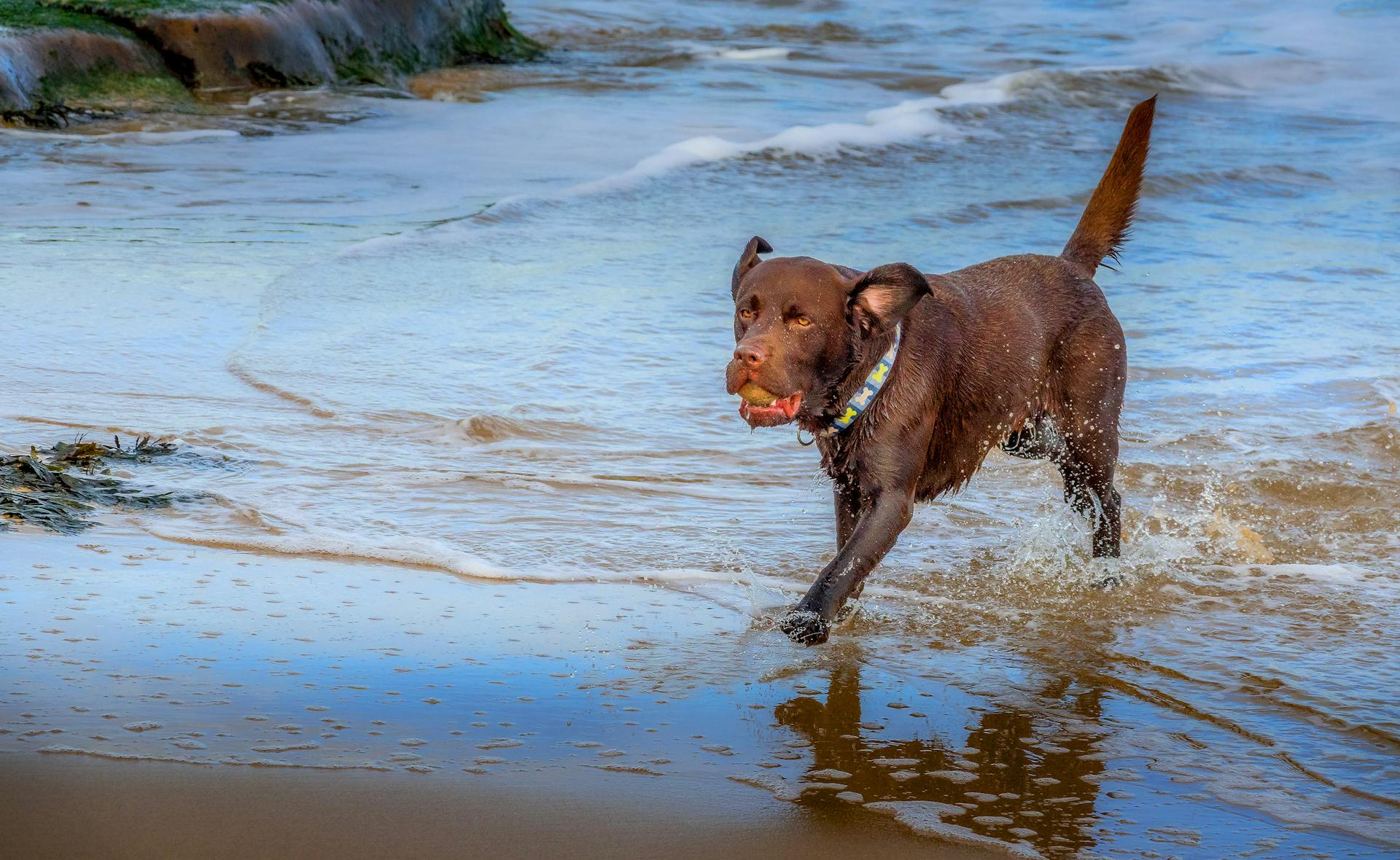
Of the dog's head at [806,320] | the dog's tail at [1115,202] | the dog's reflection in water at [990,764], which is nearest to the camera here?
the dog's reflection in water at [990,764]

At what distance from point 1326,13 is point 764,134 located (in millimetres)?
17587

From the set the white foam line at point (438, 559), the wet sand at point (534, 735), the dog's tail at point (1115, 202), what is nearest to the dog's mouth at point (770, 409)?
the wet sand at point (534, 735)

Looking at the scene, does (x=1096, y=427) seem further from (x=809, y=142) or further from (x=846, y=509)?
(x=809, y=142)

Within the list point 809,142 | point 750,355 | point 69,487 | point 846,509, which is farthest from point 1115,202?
point 809,142

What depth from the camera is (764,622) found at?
4.89 m

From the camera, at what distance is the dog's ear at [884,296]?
4.49 m

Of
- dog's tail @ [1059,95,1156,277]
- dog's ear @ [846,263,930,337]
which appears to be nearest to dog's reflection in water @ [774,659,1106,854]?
dog's ear @ [846,263,930,337]

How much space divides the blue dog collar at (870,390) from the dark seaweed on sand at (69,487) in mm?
2501

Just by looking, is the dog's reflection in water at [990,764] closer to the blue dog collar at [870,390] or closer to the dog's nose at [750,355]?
the blue dog collar at [870,390]

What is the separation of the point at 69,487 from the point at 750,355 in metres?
2.68

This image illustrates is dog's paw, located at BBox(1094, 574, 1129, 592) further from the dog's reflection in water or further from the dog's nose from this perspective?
the dog's nose

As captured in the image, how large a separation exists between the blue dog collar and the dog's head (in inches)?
3.5

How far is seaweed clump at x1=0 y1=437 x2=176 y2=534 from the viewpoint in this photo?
17.1 ft

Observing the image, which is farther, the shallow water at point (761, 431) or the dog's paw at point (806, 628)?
the dog's paw at point (806, 628)
